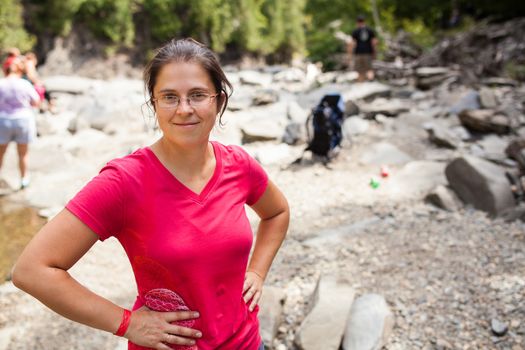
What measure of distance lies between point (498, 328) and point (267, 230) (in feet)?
7.34

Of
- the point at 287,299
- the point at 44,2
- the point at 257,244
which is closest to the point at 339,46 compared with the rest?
the point at 44,2

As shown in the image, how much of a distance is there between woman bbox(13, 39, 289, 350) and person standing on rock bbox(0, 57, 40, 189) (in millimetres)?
5783

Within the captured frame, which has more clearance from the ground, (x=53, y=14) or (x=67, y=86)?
(x=53, y=14)

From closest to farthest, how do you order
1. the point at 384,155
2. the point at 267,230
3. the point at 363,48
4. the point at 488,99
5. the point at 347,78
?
the point at 267,230 < the point at 384,155 < the point at 488,99 < the point at 363,48 < the point at 347,78

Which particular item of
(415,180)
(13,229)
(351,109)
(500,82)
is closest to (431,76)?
(500,82)

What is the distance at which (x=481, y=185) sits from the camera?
17.4 feet

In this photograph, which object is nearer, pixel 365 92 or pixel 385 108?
pixel 385 108

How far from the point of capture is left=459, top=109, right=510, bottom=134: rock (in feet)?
25.5

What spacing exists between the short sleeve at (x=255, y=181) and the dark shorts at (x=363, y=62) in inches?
432

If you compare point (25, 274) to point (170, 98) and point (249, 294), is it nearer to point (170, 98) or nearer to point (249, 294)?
point (170, 98)

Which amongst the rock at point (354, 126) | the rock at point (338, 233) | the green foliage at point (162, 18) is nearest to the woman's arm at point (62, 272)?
the rock at point (338, 233)

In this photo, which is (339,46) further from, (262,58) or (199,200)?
(199,200)

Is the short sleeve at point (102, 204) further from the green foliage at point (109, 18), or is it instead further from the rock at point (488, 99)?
the green foliage at point (109, 18)

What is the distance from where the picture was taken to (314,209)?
5.86 meters
